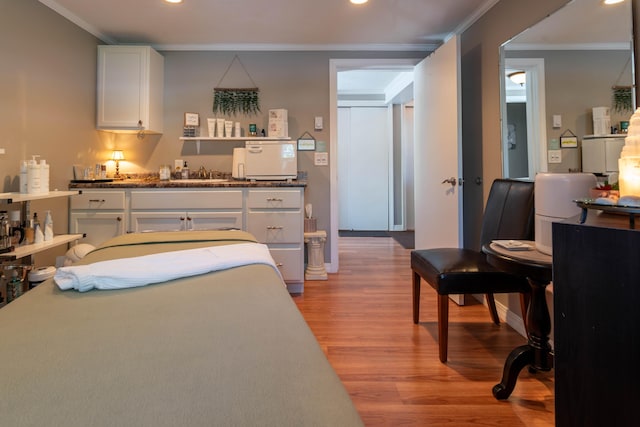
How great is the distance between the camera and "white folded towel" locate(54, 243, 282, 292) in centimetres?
99

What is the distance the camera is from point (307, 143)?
3436 millimetres

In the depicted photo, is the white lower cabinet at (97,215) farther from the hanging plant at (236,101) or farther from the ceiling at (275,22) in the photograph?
the ceiling at (275,22)

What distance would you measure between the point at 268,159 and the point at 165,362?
2.58 metres

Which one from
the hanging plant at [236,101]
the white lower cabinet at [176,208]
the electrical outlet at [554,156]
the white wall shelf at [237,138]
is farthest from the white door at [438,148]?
the white lower cabinet at [176,208]

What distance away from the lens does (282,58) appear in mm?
3400

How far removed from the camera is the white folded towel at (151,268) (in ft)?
3.23

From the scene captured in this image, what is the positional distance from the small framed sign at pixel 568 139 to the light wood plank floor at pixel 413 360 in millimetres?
1107

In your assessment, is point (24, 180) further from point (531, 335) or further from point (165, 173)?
point (531, 335)

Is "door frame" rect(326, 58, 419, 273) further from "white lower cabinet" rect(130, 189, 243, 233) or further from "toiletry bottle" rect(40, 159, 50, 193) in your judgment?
"toiletry bottle" rect(40, 159, 50, 193)

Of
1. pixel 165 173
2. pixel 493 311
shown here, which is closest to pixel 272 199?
pixel 165 173

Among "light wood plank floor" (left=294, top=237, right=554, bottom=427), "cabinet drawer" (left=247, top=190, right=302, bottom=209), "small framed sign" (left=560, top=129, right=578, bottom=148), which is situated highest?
"small framed sign" (left=560, top=129, right=578, bottom=148)

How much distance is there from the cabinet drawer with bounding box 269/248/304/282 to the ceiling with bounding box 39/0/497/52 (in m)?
1.82

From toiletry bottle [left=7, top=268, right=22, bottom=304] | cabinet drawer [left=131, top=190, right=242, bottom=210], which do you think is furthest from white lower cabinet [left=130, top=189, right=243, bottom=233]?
toiletry bottle [left=7, top=268, right=22, bottom=304]

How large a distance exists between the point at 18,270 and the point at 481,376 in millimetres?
2685
